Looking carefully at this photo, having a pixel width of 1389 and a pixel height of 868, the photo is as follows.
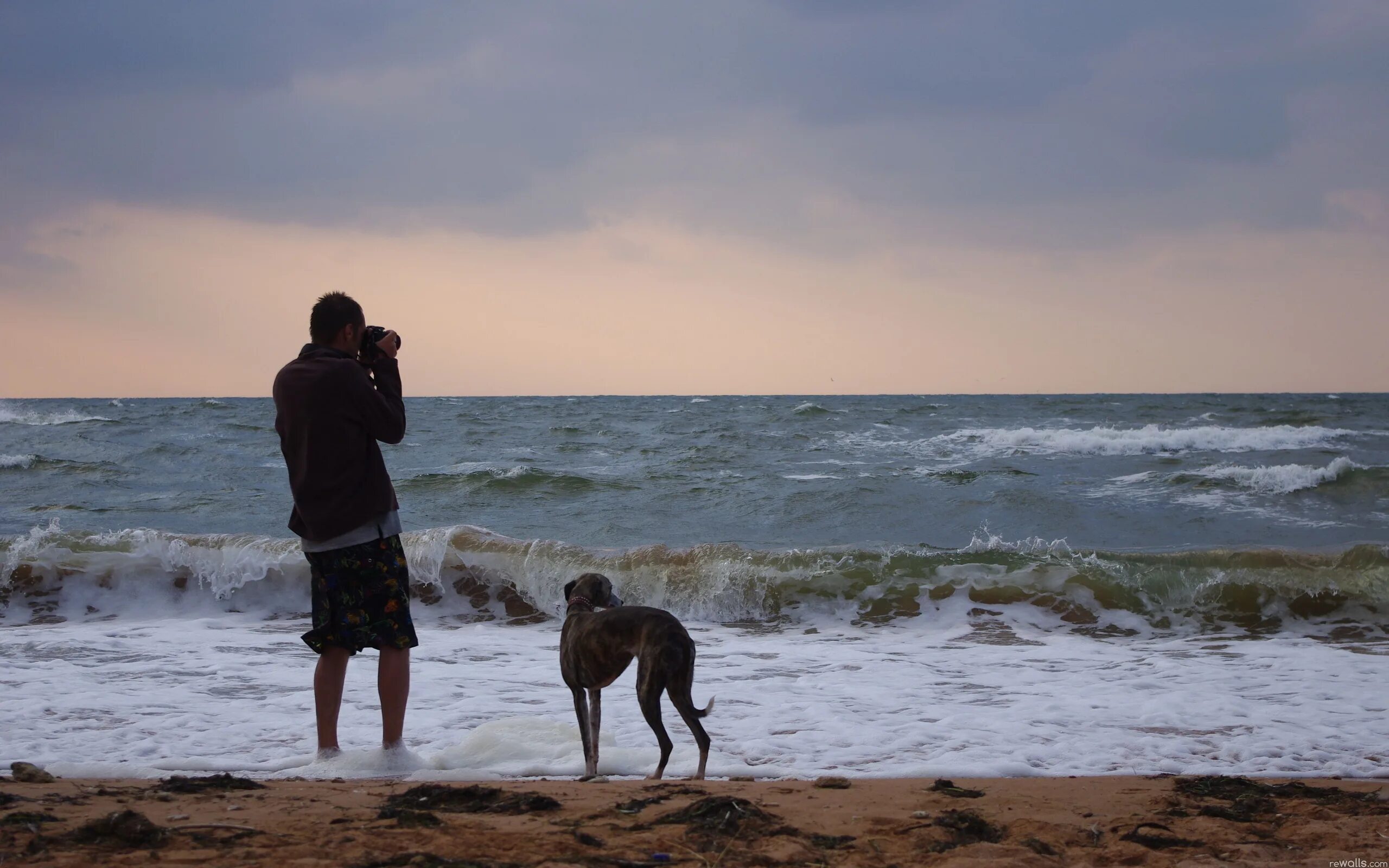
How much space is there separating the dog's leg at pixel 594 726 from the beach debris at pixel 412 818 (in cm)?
116

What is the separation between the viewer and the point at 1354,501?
14.4 m

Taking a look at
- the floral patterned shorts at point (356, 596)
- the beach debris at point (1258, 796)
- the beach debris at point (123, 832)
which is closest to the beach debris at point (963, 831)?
the beach debris at point (1258, 796)

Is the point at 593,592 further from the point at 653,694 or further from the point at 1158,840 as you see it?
the point at 1158,840

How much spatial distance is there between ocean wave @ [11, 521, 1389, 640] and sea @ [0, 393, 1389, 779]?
0.03 metres

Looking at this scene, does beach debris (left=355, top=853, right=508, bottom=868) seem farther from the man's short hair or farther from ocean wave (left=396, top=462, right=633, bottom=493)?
ocean wave (left=396, top=462, right=633, bottom=493)

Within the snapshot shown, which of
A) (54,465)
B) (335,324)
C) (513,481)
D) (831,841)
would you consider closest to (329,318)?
(335,324)

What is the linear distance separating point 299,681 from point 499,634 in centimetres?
224

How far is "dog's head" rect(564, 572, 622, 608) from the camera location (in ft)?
14.8

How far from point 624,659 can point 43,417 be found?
36.7 metres

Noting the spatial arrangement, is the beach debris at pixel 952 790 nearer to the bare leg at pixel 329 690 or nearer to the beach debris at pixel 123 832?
the bare leg at pixel 329 690

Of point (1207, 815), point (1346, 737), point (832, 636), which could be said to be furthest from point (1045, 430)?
point (1207, 815)

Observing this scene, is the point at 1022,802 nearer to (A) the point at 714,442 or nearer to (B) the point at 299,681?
(B) the point at 299,681

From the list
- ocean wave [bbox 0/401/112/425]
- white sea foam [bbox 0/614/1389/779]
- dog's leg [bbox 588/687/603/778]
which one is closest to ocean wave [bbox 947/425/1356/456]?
white sea foam [bbox 0/614/1389/779]

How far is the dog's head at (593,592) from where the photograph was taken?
4.51m
